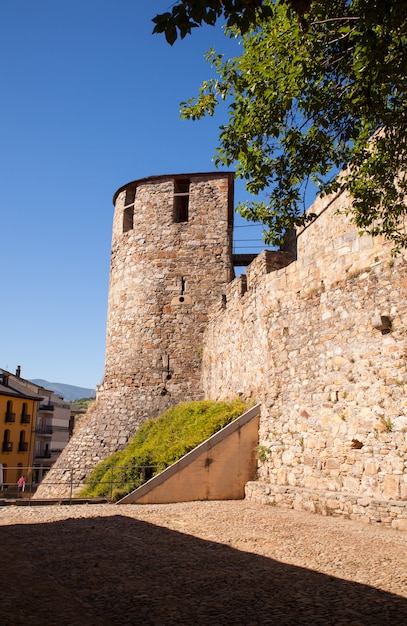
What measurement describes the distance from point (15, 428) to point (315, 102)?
3898cm

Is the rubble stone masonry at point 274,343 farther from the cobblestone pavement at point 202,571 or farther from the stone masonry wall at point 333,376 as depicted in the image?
the cobblestone pavement at point 202,571

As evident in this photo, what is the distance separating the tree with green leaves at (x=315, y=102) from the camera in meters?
5.80

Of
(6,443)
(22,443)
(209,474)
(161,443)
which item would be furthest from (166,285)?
(22,443)

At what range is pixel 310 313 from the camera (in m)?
10.2

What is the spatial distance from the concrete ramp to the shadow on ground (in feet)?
12.4

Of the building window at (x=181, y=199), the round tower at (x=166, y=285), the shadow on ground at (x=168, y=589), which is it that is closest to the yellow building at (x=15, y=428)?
the round tower at (x=166, y=285)

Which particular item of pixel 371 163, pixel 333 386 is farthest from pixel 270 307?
pixel 371 163

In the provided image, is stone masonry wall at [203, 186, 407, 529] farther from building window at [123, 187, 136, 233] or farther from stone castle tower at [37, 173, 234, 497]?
building window at [123, 187, 136, 233]

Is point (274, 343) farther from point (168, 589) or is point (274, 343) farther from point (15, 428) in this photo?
point (15, 428)

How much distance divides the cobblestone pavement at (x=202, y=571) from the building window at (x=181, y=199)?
12.3m

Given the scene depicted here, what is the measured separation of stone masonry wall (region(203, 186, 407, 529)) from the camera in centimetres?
791

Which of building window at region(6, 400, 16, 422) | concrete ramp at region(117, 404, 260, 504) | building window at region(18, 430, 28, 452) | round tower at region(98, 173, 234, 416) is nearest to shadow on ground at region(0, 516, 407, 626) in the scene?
concrete ramp at region(117, 404, 260, 504)

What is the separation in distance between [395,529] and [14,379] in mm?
42663

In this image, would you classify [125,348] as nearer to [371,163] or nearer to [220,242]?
[220,242]
